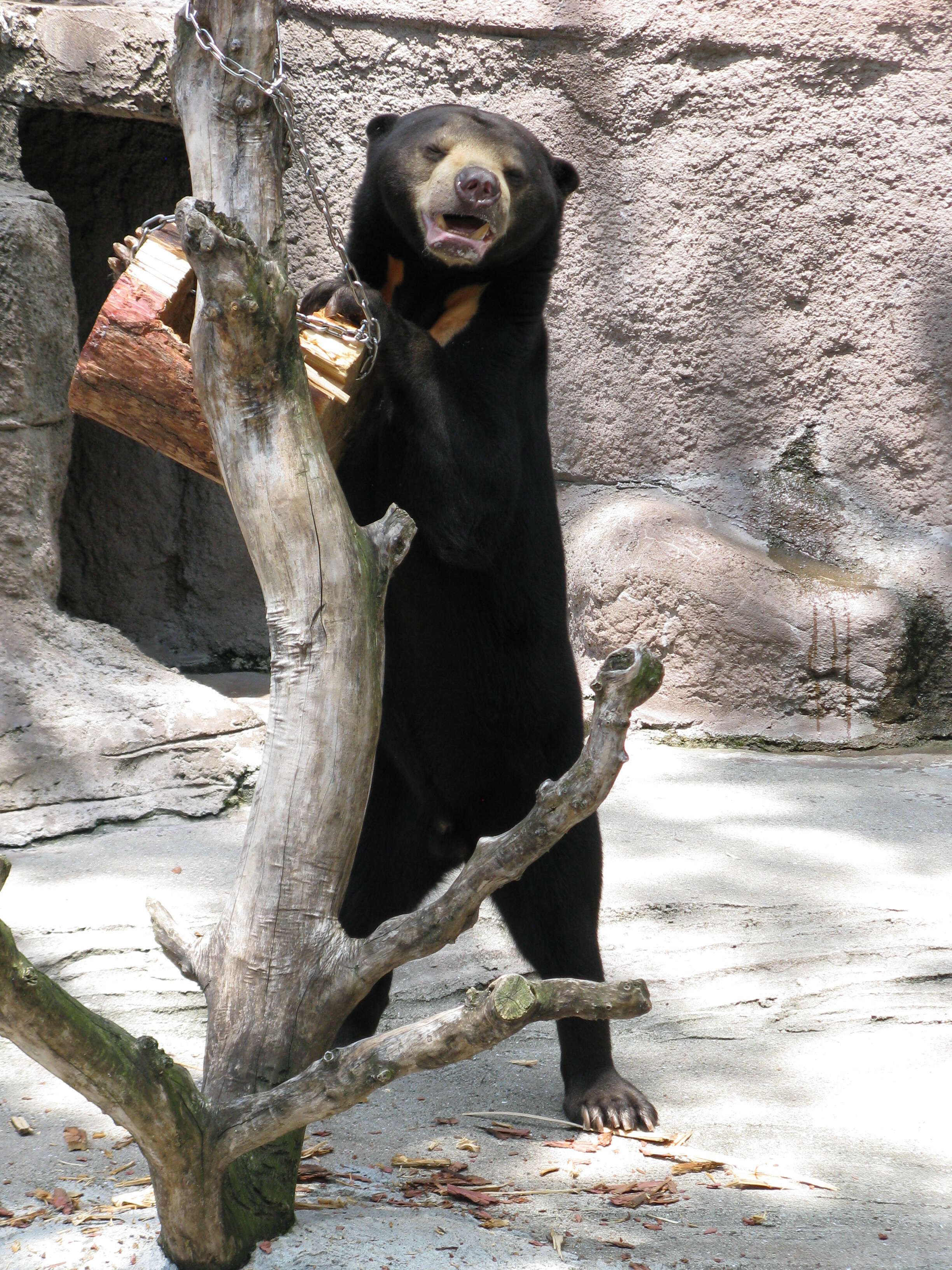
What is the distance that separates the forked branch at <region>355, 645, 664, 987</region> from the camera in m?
1.93

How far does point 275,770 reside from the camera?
2.17m

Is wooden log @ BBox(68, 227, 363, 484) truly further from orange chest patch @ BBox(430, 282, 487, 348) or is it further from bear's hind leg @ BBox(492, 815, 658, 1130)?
bear's hind leg @ BBox(492, 815, 658, 1130)

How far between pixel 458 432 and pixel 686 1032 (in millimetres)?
1683

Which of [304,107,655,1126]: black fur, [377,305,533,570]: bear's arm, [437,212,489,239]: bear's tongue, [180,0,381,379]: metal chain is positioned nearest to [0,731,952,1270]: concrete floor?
[304,107,655,1126]: black fur

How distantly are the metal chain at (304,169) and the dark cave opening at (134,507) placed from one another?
3.97 m

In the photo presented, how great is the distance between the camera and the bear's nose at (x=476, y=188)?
283cm

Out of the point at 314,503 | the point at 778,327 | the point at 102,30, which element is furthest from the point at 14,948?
the point at 778,327

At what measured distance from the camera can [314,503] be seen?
6.99 ft

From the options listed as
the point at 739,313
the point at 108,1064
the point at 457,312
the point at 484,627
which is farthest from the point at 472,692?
the point at 739,313

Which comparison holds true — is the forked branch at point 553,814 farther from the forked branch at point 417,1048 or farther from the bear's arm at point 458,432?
the bear's arm at point 458,432

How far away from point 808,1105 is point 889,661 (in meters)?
2.89

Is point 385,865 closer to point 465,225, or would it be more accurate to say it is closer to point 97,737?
point 465,225

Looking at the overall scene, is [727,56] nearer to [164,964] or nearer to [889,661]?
[889,661]

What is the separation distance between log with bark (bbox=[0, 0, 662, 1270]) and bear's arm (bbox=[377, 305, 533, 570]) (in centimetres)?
39
